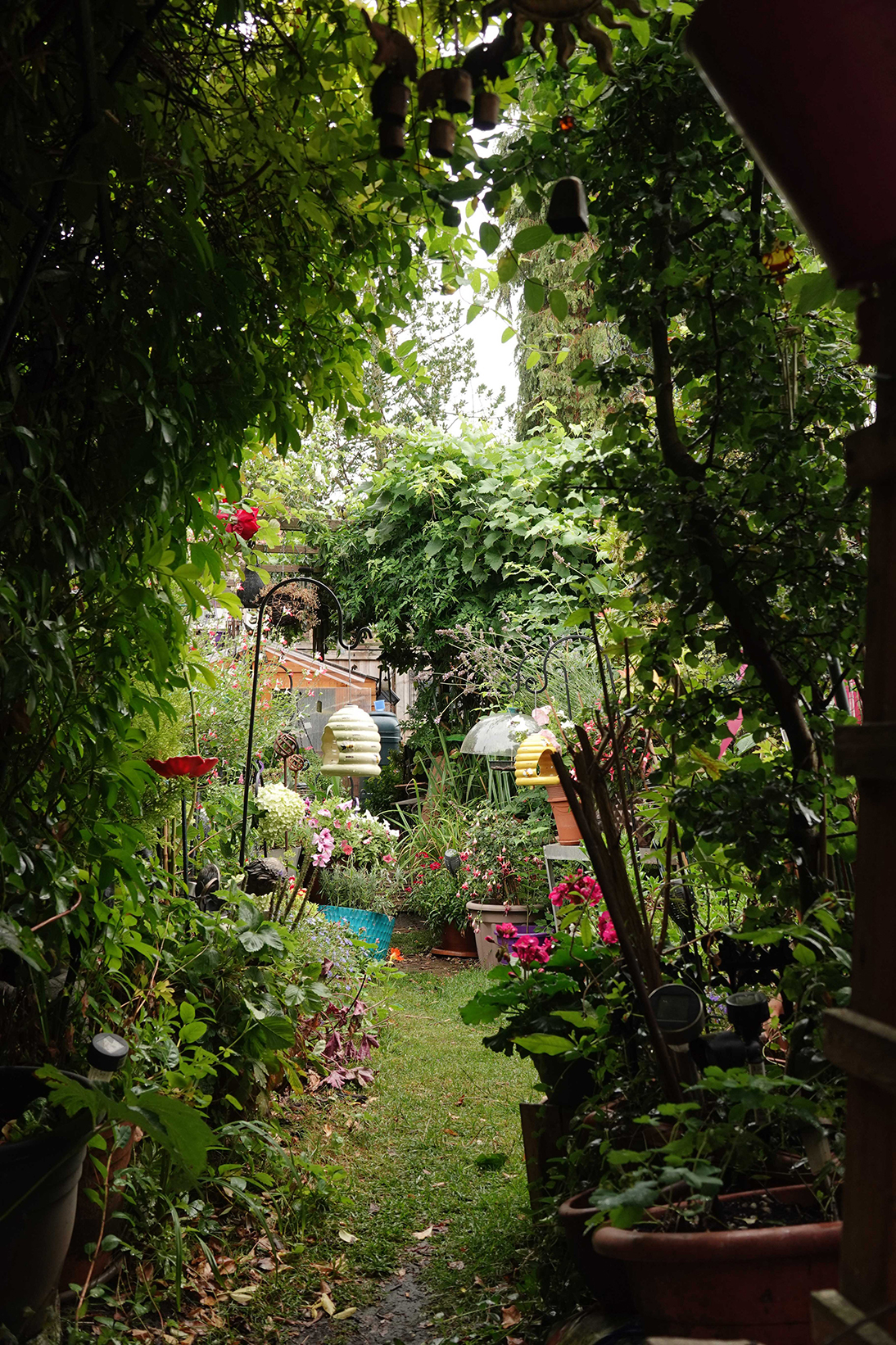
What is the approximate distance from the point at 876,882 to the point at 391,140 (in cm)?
113

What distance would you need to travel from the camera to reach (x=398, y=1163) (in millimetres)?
2914

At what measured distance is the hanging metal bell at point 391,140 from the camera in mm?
1333

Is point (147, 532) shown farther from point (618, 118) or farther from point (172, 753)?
point (618, 118)

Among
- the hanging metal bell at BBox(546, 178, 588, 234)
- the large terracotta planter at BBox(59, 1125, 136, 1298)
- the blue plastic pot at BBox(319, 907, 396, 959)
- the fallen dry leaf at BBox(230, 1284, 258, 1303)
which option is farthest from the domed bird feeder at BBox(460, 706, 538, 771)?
the hanging metal bell at BBox(546, 178, 588, 234)

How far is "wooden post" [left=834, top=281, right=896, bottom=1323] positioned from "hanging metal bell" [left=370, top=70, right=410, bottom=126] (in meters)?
0.78

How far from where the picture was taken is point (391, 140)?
4.42ft

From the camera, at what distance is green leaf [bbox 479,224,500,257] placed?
162 cm

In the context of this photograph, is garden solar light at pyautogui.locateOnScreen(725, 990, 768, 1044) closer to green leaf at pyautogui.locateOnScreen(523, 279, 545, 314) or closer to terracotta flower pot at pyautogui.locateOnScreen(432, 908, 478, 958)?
green leaf at pyautogui.locateOnScreen(523, 279, 545, 314)

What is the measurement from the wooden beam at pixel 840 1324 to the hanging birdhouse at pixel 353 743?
3961 mm

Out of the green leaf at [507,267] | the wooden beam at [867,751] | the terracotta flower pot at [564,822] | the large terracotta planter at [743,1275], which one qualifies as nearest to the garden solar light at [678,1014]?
the large terracotta planter at [743,1275]

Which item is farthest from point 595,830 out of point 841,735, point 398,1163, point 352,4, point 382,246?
point 398,1163

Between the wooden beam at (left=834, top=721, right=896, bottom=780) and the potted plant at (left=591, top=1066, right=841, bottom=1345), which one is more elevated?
the wooden beam at (left=834, top=721, right=896, bottom=780)

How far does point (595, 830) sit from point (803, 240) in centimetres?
116

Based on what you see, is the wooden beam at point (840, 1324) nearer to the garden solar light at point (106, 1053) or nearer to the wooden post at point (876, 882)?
the wooden post at point (876, 882)
